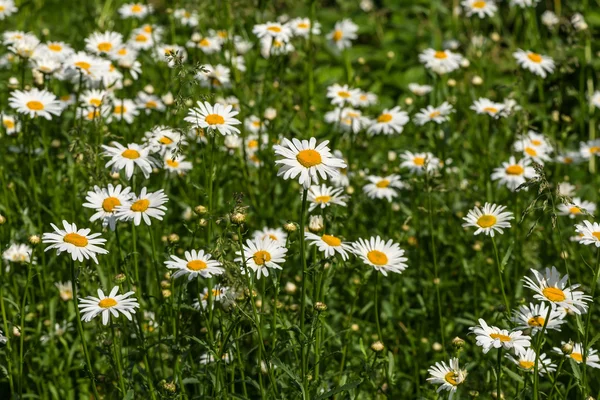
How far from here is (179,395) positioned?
2852 mm

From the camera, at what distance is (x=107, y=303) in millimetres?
2795

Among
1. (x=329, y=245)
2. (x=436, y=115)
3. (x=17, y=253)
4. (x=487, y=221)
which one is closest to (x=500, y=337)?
(x=487, y=221)

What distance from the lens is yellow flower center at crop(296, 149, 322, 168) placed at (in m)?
2.70

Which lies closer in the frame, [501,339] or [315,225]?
[501,339]

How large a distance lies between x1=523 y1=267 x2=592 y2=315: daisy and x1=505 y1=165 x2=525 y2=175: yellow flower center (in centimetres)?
139

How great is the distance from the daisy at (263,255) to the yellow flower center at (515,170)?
1594 mm

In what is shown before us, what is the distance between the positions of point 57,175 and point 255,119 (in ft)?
4.13

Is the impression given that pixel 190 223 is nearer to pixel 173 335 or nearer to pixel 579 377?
pixel 173 335

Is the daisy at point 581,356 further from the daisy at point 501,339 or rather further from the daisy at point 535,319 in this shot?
the daisy at point 501,339

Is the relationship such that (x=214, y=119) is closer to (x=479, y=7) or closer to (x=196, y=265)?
(x=196, y=265)

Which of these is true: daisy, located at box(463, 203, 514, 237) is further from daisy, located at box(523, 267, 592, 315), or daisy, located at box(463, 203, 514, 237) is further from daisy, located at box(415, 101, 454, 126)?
daisy, located at box(415, 101, 454, 126)

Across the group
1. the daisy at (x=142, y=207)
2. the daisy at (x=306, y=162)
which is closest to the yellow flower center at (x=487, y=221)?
the daisy at (x=306, y=162)

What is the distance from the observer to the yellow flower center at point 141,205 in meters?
3.02

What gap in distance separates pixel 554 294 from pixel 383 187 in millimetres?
1521
